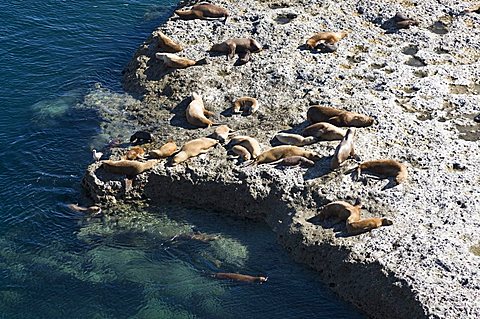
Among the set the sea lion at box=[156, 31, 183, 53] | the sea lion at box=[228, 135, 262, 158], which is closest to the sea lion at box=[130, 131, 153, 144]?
the sea lion at box=[228, 135, 262, 158]

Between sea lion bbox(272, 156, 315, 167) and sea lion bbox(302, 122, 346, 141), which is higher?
sea lion bbox(302, 122, 346, 141)

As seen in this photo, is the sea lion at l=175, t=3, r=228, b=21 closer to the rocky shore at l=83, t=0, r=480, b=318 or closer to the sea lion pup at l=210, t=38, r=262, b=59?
the rocky shore at l=83, t=0, r=480, b=318

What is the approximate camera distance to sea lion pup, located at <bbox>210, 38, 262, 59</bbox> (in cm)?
1898

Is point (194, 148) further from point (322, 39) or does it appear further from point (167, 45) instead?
point (322, 39)

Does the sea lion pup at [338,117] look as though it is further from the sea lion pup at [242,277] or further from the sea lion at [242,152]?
the sea lion pup at [242,277]

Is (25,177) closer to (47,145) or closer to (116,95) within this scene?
(47,145)

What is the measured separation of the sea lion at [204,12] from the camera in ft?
67.5

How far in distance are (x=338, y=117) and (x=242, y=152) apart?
7.41ft

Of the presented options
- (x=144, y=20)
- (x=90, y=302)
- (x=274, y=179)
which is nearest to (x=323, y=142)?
(x=274, y=179)

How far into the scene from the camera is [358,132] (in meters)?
16.1

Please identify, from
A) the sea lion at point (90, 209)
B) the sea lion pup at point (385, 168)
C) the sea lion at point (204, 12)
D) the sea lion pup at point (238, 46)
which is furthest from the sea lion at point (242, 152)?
the sea lion at point (204, 12)

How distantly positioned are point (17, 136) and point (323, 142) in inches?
280

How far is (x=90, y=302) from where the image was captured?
1336 cm

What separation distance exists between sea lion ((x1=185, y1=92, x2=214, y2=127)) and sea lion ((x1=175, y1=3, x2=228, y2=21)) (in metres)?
4.06
